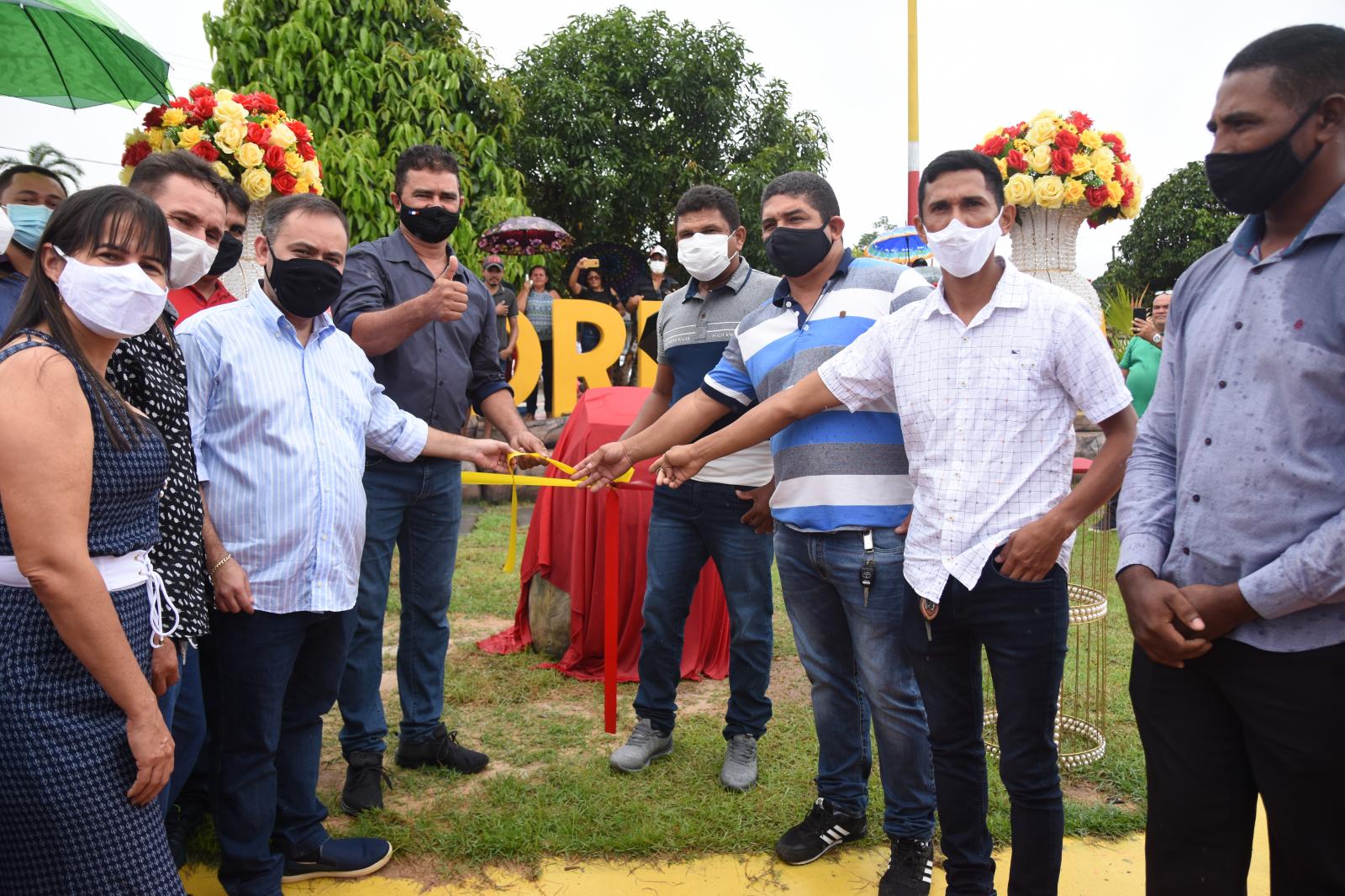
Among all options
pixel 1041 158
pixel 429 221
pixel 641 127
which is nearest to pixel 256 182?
pixel 429 221

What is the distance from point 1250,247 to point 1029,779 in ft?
4.65

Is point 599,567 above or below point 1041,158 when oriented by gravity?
below

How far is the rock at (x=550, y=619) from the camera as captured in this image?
17.6ft

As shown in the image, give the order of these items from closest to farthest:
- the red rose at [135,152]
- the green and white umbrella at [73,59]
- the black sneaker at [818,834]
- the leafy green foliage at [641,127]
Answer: the black sneaker at [818,834]
the green and white umbrella at [73,59]
the red rose at [135,152]
the leafy green foliage at [641,127]

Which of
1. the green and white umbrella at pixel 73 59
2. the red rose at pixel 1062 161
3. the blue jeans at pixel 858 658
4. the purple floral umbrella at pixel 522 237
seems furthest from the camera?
the purple floral umbrella at pixel 522 237

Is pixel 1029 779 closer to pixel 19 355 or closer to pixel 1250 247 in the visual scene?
pixel 1250 247

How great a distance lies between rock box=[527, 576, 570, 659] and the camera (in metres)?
5.35

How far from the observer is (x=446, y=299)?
3.41 metres

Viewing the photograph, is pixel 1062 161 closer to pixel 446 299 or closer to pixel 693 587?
pixel 693 587

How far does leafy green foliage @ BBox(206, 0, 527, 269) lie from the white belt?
9072 millimetres

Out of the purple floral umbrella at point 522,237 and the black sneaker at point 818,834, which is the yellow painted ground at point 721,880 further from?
the purple floral umbrella at point 522,237

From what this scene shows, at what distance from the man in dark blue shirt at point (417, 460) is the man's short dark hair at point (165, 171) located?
2.50ft

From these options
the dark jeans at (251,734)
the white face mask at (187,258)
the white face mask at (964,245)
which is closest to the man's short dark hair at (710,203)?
the white face mask at (964,245)

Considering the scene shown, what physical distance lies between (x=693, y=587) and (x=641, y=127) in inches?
656
